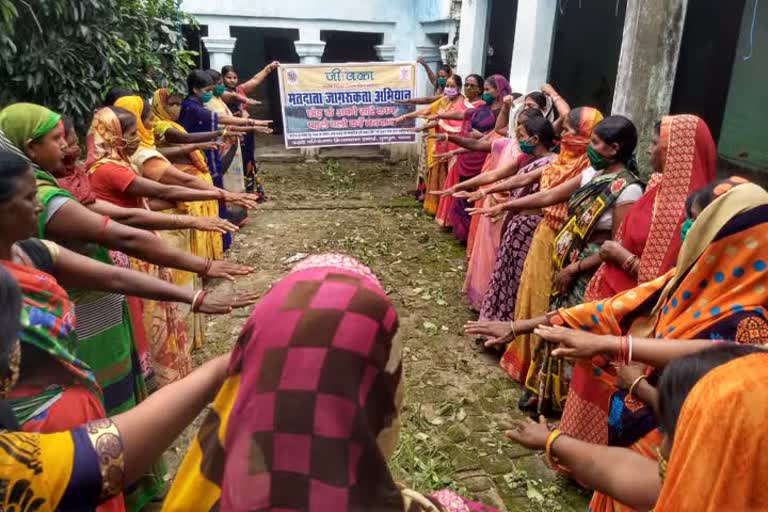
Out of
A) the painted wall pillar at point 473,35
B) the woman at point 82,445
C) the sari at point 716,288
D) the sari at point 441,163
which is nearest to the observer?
the woman at point 82,445

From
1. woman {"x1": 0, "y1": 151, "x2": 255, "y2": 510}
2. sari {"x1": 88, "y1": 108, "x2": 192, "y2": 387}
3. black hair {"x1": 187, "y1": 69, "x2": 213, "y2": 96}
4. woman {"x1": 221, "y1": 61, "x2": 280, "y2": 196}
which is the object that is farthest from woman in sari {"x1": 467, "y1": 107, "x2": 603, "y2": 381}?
woman {"x1": 221, "y1": 61, "x2": 280, "y2": 196}

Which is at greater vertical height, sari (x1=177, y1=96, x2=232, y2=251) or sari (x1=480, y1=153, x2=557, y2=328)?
sari (x1=177, y1=96, x2=232, y2=251)

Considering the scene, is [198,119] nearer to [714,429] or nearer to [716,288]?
[716,288]

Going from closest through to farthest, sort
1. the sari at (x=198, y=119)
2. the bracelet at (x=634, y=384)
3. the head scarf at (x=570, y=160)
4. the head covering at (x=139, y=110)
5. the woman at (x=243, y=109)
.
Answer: the bracelet at (x=634, y=384)
the head scarf at (x=570, y=160)
the head covering at (x=139, y=110)
the sari at (x=198, y=119)
the woman at (x=243, y=109)

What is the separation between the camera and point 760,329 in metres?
1.81

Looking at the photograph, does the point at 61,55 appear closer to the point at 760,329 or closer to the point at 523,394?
the point at 523,394

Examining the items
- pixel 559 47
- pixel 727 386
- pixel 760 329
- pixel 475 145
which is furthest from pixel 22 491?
pixel 559 47

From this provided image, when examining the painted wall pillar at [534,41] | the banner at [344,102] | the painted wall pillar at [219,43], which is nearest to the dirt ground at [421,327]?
the banner at [344,102]

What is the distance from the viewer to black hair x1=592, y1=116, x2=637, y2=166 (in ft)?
10.4

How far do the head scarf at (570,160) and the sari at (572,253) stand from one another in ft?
0.95

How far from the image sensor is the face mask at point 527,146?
452cm

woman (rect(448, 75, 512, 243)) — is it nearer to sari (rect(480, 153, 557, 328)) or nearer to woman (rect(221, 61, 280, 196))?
sari (rect(480, 153, 557, 328))

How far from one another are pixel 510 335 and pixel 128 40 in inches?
213

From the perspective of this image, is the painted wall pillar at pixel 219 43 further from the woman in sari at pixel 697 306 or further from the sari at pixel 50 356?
the woman in sari at pixel 697 306
